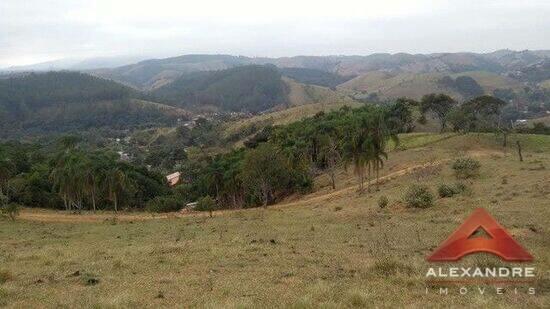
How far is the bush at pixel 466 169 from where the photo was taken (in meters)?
44.3

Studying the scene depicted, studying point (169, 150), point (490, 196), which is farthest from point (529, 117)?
point (490, 196)

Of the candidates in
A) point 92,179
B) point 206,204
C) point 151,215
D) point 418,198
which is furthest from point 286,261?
point 92,179

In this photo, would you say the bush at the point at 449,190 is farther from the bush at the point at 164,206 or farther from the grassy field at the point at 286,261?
the bush at the point at 164,206

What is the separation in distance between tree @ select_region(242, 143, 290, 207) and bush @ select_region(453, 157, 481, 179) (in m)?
21.3

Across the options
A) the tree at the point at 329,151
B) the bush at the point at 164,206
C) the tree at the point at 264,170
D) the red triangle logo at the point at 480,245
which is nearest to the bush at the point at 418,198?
the red triangle logo at the point at 480,245

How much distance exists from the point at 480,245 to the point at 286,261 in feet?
20.7

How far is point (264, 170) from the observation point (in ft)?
193

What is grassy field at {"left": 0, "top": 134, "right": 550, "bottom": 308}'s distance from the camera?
40.3ft

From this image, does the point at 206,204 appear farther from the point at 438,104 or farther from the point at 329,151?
the point at 438,104

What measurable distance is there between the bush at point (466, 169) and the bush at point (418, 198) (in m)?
13.1

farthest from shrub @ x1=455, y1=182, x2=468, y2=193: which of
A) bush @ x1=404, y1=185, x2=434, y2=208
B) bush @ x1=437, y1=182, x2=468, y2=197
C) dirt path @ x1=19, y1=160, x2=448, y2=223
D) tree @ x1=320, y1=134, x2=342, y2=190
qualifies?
tree @ x1=320, y1=134, x2=342, y2=190

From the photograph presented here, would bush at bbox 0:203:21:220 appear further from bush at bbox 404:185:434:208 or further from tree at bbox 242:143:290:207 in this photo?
bush at bbox 404:185:434:208

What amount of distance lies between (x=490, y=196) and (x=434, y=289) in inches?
865

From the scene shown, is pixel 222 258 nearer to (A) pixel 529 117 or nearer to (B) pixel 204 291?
(B) pixel 204 291
